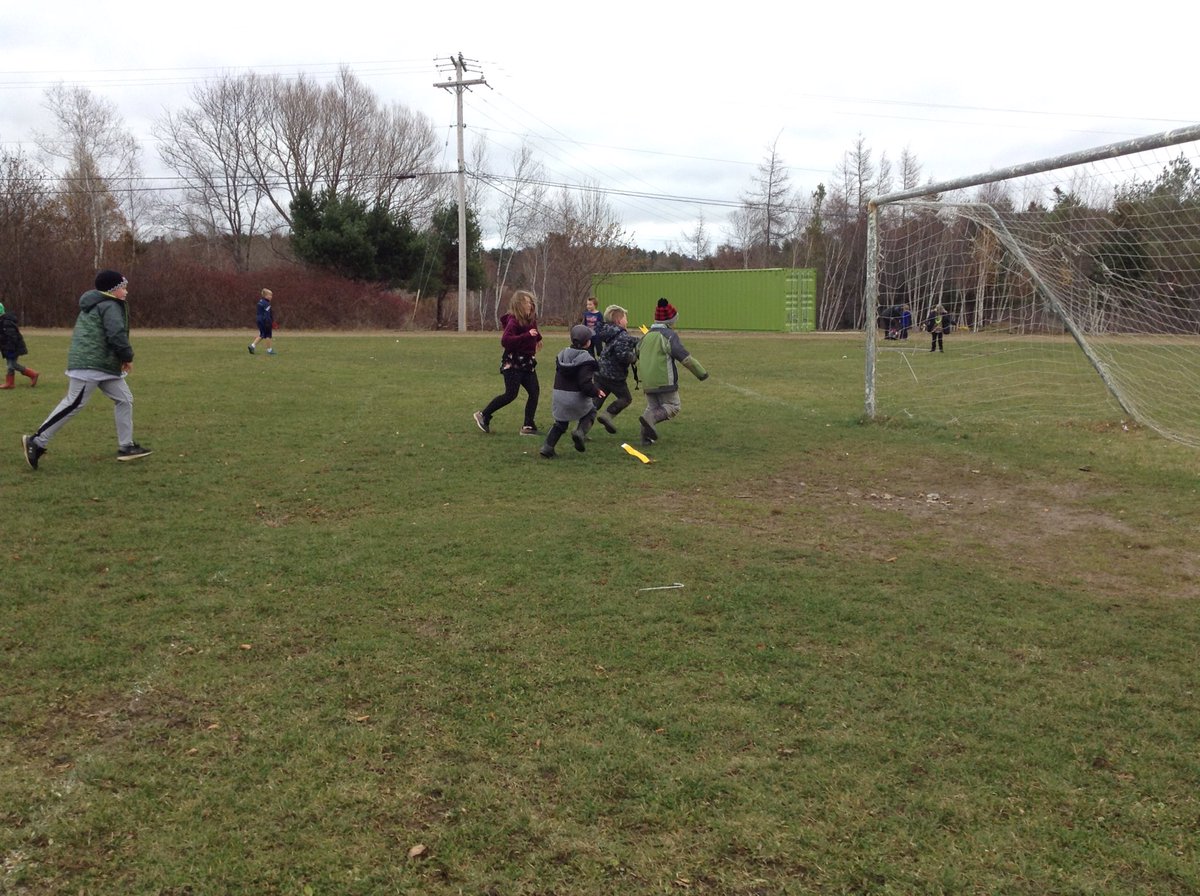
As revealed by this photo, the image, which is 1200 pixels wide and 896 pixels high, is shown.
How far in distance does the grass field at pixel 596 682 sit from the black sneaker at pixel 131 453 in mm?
274

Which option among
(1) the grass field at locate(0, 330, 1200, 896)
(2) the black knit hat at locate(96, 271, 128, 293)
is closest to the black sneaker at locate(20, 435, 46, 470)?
(1) the grass field at locate(0, 330, 1200, 896)

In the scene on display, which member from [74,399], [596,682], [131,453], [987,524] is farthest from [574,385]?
[596,682]

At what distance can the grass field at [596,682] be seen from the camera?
297 cm

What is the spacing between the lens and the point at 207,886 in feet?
9.19

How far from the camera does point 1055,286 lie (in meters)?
12.5

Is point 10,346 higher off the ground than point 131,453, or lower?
higher

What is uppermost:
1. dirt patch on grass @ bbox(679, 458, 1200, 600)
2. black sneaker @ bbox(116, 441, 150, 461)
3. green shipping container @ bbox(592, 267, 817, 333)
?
green shipping container @ bbox(592, 267, 817, 333)

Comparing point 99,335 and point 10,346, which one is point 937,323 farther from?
point 10,346

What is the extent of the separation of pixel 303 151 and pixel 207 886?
5776 centimetres

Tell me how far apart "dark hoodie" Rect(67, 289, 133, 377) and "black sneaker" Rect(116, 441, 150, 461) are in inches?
36.8

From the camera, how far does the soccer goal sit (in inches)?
394

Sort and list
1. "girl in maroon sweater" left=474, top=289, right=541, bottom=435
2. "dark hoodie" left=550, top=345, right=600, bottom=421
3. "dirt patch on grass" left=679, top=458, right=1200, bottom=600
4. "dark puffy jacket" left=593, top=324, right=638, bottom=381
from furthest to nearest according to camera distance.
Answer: "dark puffy jacket" left=593, top=324, right=638, bottom=381
"girl in maroon sweater" left=474, top=289, right=541, bottom=435
"dark hoodie" left=550, top=345, right=600, bottom=421
"dirt patch on grass" left=679, top=458, right=1200, bottom=600

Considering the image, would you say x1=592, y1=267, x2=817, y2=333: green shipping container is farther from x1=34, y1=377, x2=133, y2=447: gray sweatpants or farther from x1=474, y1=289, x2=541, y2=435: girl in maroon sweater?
x1=34, y1=377, x2=133, y2=447: gray sweatpants

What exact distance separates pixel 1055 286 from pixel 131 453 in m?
11.4
